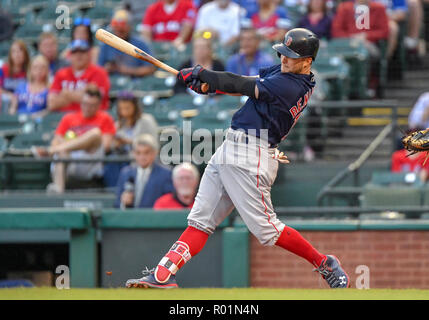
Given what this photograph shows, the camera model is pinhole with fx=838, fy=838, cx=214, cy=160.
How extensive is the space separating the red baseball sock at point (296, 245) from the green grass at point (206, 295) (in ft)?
0.83

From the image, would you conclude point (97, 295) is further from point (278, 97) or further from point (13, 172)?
point (13, 172)

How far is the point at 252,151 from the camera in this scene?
209 inches

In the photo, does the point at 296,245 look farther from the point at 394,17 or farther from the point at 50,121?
the point at 394,17

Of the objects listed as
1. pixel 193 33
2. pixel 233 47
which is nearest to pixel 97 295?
pixel 233 47

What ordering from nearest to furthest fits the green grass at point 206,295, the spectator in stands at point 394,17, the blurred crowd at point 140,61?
the green grass at point 206,295 → the blurred crowd at point 140,61 → the spectator in stands at point 394,17

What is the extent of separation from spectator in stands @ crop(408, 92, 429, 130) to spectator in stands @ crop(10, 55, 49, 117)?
4.32 m

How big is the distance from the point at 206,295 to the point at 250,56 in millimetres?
4872

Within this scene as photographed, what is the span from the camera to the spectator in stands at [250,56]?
30.8 ft

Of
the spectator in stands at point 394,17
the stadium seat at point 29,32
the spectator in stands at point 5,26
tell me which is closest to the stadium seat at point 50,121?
the spectator in stands at point 5,26

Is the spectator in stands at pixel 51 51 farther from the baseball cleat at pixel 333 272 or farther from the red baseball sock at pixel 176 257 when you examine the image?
the baseball cleat at pixel 333 272

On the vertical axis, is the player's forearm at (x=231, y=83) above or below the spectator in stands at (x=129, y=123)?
above

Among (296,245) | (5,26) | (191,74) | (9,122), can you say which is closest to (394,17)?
(9,122)

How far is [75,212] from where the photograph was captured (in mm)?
6898
